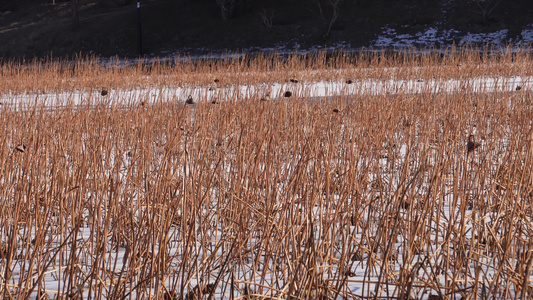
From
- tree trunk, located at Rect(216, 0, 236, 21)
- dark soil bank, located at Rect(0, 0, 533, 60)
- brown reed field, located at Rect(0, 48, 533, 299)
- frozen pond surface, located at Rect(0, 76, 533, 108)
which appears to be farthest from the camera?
tree trunk, located at Rect(216, 0, 236, 21)

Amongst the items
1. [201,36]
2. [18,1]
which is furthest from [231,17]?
[18,1]

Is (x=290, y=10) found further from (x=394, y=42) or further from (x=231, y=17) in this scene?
(x=394, y=42)

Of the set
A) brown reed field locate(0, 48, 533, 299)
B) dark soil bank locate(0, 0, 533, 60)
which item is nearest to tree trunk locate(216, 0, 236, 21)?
dark soil bank locate(0, 0, 533, 60)

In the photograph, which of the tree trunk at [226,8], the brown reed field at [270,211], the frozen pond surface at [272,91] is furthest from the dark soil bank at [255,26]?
the brown reed field at [270,211]

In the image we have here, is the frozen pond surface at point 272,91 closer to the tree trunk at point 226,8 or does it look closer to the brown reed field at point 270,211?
the brown reed field at point 270,211

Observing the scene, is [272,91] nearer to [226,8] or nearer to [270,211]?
[270,211]

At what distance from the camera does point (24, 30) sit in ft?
78.2

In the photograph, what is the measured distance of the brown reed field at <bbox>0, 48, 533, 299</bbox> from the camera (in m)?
1.52

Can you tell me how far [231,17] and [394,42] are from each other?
7203 millimetres

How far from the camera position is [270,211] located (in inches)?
74.0

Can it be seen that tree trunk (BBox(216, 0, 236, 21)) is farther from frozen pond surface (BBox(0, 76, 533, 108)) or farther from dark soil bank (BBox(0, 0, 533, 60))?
frozen pond surface (BBox(0, 76, 533, 108))

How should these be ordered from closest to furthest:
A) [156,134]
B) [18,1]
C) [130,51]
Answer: [156,134], [130,51], [18,1]

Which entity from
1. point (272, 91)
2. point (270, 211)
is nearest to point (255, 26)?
point (272, 91)

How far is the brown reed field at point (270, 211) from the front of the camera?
5.00 feet
